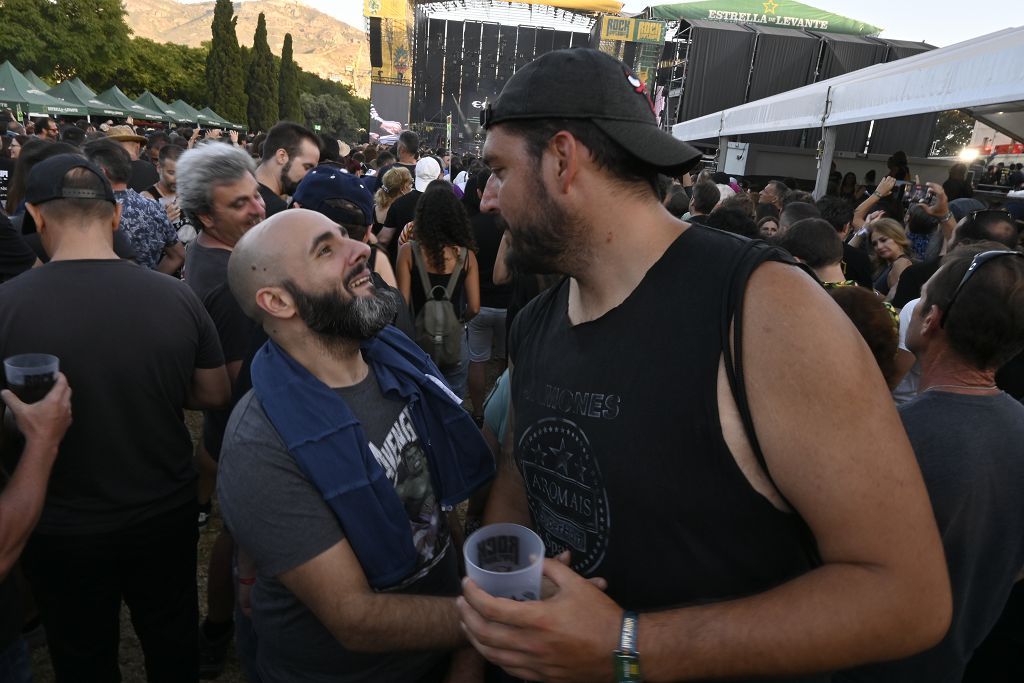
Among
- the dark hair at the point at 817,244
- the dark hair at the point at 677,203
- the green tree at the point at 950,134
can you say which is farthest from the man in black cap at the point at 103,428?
the green tree at the point at 950,134

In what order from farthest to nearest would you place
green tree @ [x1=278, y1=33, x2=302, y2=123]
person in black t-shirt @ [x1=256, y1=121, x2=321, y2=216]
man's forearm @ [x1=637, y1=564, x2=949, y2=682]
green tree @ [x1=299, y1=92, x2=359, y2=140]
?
green tree @ [x1=299, y1=92, x2=359, y2=140] → green tree @ [x1=278, y1=33, x2=302, y2=123] → person in black t-shirt @ [x1=256, y1=121, x2=321, y2=216] → man's forearm @ [x1=637, y1=564, x2=949, y2=682]

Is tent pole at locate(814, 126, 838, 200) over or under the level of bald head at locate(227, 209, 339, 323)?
over

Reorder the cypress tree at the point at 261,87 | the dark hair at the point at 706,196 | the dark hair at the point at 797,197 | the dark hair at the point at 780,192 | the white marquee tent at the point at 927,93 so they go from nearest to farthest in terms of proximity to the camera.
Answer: the white marquee tent at the point at 927,93, the dark hair at the point at 706,196, the dark hair at the point at 797,197, the dark hair at the point at 780,192, the cypress tree at the point at 261,87

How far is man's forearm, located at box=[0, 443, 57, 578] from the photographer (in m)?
1.57

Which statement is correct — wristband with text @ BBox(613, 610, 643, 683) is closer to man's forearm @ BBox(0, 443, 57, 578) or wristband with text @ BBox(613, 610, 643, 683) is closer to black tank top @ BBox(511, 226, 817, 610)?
black tank top @ BBox(511, 226, 817, 610)

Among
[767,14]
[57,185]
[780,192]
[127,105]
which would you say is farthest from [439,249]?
[767,14]

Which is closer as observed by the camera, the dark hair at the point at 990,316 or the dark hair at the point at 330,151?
the dark hair at the point at 990,316

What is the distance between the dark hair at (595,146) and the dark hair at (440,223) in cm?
311

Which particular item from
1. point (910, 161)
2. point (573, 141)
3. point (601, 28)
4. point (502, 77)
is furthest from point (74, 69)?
point (573, 141)

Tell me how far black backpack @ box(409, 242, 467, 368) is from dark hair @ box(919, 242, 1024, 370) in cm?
304

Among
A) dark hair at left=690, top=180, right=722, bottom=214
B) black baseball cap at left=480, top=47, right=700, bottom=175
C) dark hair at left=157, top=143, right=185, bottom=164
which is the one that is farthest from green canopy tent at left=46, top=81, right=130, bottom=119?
black baseball cap at left=480, top=47, right=700, bottom=175

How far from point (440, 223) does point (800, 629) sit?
3.67 m

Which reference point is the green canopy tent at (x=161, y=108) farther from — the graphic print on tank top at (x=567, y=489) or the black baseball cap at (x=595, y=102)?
the graphic print on tank top at (x=567, y=489)

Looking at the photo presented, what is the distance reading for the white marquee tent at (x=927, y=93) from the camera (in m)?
4.33
